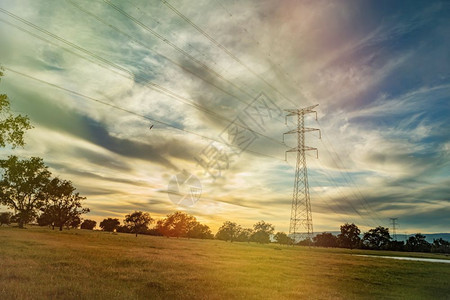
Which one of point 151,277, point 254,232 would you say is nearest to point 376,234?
point 254,232

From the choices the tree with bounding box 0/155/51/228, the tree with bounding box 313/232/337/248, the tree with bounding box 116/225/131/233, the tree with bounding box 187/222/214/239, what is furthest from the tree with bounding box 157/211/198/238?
the tree with bounding box 0/155/51/228

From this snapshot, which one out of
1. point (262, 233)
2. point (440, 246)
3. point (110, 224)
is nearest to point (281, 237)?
point (262, 233)

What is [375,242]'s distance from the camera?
5546 inches

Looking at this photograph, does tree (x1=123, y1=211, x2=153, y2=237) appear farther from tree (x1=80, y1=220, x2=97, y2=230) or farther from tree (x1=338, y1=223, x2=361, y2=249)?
tree (x1=338, y1=223, x2=361, y2=249)

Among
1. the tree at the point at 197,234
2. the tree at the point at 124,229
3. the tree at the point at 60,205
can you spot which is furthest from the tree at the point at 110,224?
the tree at the point at 60,205

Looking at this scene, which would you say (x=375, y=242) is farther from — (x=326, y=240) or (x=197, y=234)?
(x=197, y=234)

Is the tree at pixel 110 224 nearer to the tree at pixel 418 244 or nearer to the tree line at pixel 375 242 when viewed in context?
the tree line at pixel 375 242

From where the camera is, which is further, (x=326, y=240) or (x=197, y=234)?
(x=197, y=234)

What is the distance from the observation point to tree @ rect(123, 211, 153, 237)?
17638 centimetres

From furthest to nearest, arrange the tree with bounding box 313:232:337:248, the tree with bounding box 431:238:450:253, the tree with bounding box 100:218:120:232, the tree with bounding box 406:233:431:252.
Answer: the tree with bounding box 100:218:120:232
the tree with bounding box 313:232:337:248
the tree with bounding box 431:238:450:253
the tree with bounding box 406:233:431:252

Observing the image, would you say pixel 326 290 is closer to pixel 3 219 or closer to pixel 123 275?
pixel 123 275

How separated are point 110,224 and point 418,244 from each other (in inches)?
7037

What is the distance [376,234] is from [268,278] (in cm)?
14002

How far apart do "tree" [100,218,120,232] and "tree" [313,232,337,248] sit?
128 metres
